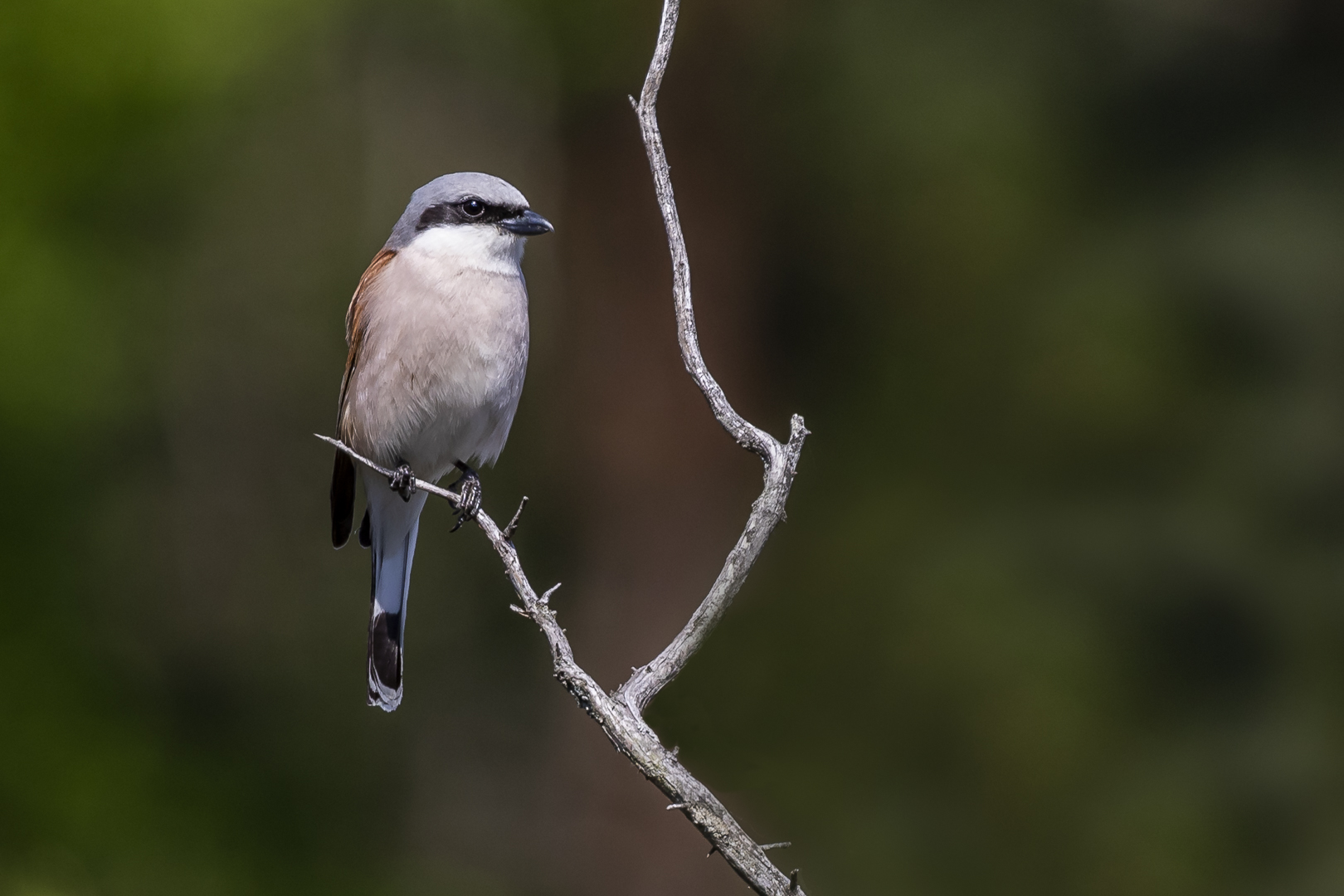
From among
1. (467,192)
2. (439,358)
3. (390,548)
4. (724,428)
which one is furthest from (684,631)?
(390,548)

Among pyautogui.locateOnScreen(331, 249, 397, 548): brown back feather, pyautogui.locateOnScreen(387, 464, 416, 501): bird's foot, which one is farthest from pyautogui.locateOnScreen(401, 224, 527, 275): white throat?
pyautogui.locateOnScreen(387, 464, 416, 501): bird's foot

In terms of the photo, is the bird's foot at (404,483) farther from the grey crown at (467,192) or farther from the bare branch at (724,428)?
the bare branch at (724,428)

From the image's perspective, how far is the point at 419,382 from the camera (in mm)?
3246

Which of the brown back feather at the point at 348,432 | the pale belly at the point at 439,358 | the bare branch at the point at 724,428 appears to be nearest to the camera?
the bare branch at the point at 724,428

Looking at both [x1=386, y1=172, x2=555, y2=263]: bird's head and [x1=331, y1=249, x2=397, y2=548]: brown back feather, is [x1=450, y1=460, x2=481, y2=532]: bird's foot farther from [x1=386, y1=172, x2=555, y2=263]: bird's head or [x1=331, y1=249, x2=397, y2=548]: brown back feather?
[x1=386, y1=172, x2=555, y2=263]: bird's head

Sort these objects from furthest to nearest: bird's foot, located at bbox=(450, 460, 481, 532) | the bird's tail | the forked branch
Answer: the bird's tail < bird's foot, located at bbox=(450, 460, 481, 532) < the forked branch

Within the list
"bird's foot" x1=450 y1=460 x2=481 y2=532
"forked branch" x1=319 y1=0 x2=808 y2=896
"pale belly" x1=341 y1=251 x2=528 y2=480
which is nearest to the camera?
"forked branch" x1=319 y1=0 x2=808 y2=896

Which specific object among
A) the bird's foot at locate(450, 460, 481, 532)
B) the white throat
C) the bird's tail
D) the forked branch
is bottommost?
the bird's tail

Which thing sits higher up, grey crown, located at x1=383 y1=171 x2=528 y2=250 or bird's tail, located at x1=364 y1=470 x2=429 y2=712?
grey crown, located at x1=383 y1=171 x2=528 y2=250

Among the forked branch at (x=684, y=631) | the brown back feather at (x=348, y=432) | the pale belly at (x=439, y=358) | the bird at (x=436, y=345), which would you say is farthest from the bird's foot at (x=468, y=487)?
the forked branch at (x=684, y=631)

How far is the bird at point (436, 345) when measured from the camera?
3.20m

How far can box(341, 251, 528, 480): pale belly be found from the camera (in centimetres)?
319

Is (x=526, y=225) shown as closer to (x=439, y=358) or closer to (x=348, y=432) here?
(x=439, y=358)

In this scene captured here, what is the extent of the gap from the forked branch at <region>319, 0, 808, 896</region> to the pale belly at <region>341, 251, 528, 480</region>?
1.23 meters
